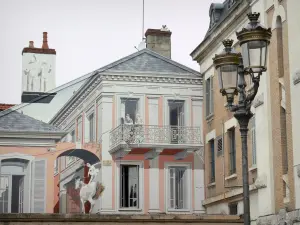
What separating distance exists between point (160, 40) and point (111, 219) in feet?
50.7

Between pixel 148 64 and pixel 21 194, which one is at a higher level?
pixel 148 64

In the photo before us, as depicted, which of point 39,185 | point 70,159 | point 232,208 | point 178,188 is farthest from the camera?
point 70,159

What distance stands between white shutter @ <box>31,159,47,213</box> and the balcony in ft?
9.97

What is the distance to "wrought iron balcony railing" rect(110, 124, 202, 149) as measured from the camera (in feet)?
99.1

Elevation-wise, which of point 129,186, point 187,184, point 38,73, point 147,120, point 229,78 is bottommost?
point 129,186

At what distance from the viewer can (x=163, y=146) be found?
30453 millimetres

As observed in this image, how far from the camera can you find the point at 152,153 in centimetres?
3086

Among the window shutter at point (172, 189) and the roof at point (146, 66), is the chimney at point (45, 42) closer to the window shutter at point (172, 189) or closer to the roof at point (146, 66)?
the roof at point (146, 66)

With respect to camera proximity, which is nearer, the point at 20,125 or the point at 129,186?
the point at 20,125

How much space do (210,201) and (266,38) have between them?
18.5 m

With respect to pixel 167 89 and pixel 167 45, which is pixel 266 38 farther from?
pixel 167 45

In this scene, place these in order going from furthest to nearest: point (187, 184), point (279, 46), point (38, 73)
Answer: point (38, 73)
point (187, 184)
point (279, 46)

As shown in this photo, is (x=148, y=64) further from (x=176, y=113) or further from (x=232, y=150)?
(x=232, y=150)

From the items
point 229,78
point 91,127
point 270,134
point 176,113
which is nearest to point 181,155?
point 176,113
